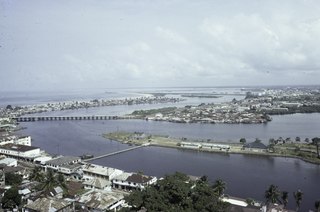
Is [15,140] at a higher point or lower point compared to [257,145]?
higher

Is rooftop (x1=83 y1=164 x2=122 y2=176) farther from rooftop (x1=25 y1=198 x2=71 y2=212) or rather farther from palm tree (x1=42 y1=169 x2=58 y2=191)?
rooftop (x1=25 y1=198 x2=71 y2=212)

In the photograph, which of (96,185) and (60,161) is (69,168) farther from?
(96,185)

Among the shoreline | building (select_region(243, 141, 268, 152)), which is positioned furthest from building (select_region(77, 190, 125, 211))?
building (select_region(243, 141, 268, 152))

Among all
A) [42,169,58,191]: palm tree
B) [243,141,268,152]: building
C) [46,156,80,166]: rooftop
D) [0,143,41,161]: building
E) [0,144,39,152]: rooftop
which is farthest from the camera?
[243,141,268,152]: building

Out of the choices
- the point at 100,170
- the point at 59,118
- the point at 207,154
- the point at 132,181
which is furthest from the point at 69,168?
the point at 59,118

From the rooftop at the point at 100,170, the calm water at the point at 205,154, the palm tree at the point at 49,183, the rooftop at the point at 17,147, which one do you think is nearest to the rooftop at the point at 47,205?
the palm tree at the point at 49,183

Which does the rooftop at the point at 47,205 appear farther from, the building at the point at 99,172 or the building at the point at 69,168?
the building at the point at 69,168
